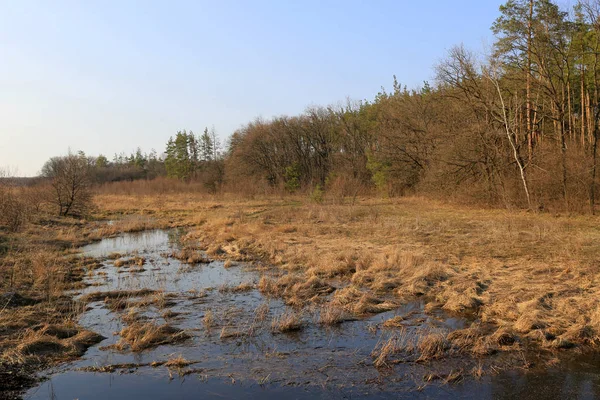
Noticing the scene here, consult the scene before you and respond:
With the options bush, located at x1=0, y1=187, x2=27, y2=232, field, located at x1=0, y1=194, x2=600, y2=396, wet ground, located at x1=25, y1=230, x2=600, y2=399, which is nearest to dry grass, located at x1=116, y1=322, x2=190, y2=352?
field, located at x1=0, y1=194, x2=600, y2=396

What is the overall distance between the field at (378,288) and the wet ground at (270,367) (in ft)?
0.46

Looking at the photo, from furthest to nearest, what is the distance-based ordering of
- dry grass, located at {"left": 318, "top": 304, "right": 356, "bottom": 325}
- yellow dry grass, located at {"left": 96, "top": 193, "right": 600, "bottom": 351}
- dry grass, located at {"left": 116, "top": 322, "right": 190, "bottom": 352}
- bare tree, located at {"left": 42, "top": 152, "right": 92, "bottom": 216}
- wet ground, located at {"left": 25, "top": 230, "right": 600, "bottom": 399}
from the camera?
bare tree, located at {"left": 42, "top": 152, "right": 92, "bottom": 216}, dry grass, located at {"left": 318, "top": 304, "right": 356, "bottom": 325}, yellow dry grass, located at {"left": 96, "top": 193, "right": 600, "bottom": 351}, dry grass, located at {"left": 116, "top": 322, "right": 190, "bottom": 352}, wet ground, located at {"left": 25, "top": 230, "right": 600, "bottom": 399}

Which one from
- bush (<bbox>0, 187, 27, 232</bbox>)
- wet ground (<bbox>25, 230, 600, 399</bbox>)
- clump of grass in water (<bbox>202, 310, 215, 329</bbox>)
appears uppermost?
bush (<bbox>0, 187, 27, 232</bbox>)

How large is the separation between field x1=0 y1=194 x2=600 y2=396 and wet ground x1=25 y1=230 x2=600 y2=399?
0.46ft

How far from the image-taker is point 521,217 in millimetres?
21000

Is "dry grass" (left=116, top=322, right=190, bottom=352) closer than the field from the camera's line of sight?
No

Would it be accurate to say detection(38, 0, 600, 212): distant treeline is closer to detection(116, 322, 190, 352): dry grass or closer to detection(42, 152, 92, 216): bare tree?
detection(42, 152, 92, 216): bare tree

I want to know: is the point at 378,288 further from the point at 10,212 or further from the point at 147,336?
the point at 10,212

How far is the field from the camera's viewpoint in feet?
23.7

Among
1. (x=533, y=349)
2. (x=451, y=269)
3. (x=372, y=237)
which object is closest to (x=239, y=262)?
(x=372, y=237)

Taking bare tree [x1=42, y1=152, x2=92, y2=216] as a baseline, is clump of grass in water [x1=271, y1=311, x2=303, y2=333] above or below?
below

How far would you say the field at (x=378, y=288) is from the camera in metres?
7.23

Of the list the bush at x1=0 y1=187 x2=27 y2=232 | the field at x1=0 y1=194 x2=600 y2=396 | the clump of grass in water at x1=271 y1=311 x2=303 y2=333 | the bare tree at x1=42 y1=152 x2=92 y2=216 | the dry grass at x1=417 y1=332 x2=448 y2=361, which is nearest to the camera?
the dry grass at x1=417 y1=332 x2=448 y2=361

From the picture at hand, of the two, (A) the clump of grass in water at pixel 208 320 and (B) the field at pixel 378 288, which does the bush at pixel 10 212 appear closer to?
(B) the field at pixel 378 288
